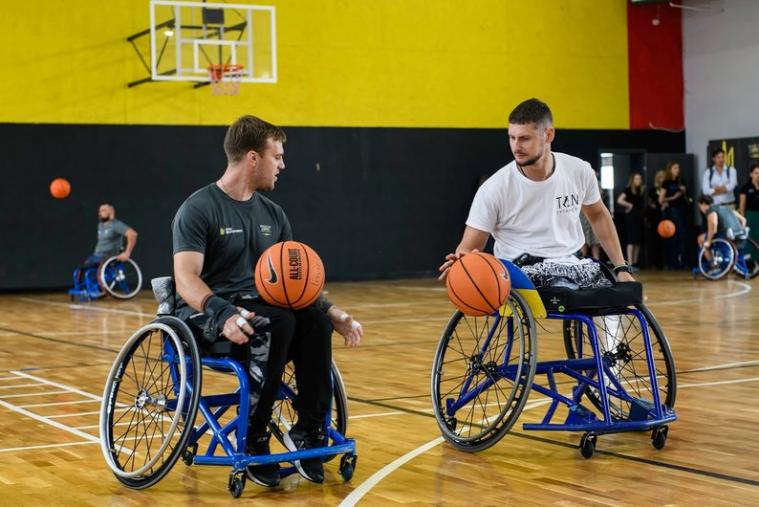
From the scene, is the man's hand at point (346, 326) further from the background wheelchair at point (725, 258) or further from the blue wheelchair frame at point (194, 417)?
the background wheelchair at point (725, 258)

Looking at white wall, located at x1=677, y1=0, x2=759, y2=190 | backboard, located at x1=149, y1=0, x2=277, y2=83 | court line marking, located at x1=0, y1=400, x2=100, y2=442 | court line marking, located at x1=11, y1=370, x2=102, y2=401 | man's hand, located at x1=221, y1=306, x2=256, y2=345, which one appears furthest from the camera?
white wall, located at x1=677, y1=0, x2=759, y2=190

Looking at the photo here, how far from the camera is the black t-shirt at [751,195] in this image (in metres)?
15.8

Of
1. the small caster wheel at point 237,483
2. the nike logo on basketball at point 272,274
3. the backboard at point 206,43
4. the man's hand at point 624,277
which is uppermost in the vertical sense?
the backboard at point 206,43

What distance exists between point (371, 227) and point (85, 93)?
14.1ft

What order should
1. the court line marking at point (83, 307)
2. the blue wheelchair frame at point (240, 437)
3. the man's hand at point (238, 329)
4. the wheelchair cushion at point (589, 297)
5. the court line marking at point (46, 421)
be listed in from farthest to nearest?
the court line marking at point (83, 307) < the court line marking at point (46, 421) < the wheelchair cushion at point (589, 297) < the blue wheelchair frame at point (240, 437) < the man's hand at point (238, 329)

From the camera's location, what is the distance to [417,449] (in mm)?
4316

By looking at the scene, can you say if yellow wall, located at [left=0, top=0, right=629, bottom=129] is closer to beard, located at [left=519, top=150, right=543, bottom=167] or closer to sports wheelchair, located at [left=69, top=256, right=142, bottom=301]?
sports wheelchair, located at [left=69, top=256, right=142, bottom=301]

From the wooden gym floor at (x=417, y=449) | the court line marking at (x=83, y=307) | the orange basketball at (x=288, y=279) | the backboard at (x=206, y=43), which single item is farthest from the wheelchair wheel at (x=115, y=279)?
the orange basketball at (x=288, y=279)

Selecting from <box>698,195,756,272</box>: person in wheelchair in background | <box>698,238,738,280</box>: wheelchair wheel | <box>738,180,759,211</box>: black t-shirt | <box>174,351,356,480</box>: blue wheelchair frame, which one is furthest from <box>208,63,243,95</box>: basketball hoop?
<box>174,351,356,480</box>: blue wheelchair frame

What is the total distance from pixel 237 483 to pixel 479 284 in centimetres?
107

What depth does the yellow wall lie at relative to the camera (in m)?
14.5

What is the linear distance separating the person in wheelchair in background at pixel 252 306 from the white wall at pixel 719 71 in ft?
47.2

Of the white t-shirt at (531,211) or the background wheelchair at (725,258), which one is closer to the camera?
the white t-shirt at (531,211)

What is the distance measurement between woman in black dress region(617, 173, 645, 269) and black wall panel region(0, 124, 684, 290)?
0.93 meters
